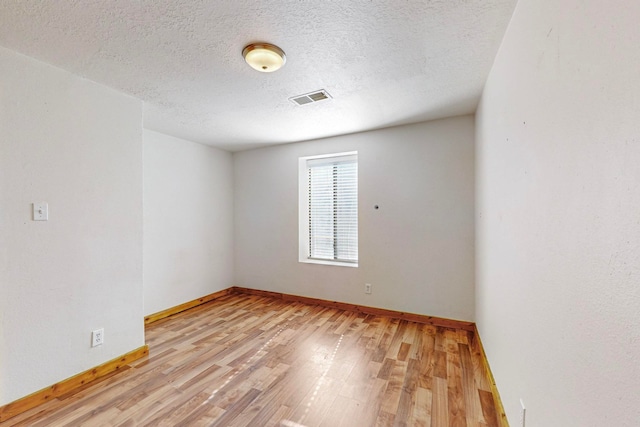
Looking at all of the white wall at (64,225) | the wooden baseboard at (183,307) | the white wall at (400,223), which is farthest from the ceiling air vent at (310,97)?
the wooden baseboard at (183,307)

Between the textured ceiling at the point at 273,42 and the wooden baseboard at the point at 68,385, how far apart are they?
229 cm

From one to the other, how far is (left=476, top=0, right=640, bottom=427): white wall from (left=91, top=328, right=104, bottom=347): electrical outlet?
9.39ft

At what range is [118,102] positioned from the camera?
2248mm

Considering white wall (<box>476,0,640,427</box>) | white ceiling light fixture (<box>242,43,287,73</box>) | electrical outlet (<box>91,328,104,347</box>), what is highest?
white ceiling light fixture (<box>242,43,287,73</box>)

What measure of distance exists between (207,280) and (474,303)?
356 cm

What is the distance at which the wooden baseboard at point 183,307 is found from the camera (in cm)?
314

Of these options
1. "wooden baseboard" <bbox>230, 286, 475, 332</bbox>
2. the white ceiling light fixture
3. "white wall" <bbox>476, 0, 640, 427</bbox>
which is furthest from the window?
"white wall" <bbox>476, 0, 640, 427</bbox>

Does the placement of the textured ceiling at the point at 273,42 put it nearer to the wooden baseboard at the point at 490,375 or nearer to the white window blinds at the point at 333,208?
the white window blinds at the point at 333,208

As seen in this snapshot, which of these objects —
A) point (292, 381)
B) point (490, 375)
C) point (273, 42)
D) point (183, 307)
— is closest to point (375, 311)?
point (490, 375)

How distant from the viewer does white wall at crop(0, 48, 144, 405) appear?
5.52 feet

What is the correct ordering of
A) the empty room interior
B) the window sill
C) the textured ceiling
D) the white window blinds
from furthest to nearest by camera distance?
1. the white window blinds
2. the window sill
3. the textured ceiling
4. the empty room interior

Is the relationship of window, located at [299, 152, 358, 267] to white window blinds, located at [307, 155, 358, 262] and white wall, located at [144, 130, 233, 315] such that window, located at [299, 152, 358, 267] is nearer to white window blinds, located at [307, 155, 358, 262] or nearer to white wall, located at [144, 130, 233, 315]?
white window blinds, located at [307, 155, 358, 262]

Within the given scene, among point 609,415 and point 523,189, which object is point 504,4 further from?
point 609,415

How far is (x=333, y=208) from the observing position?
3.84 meters
